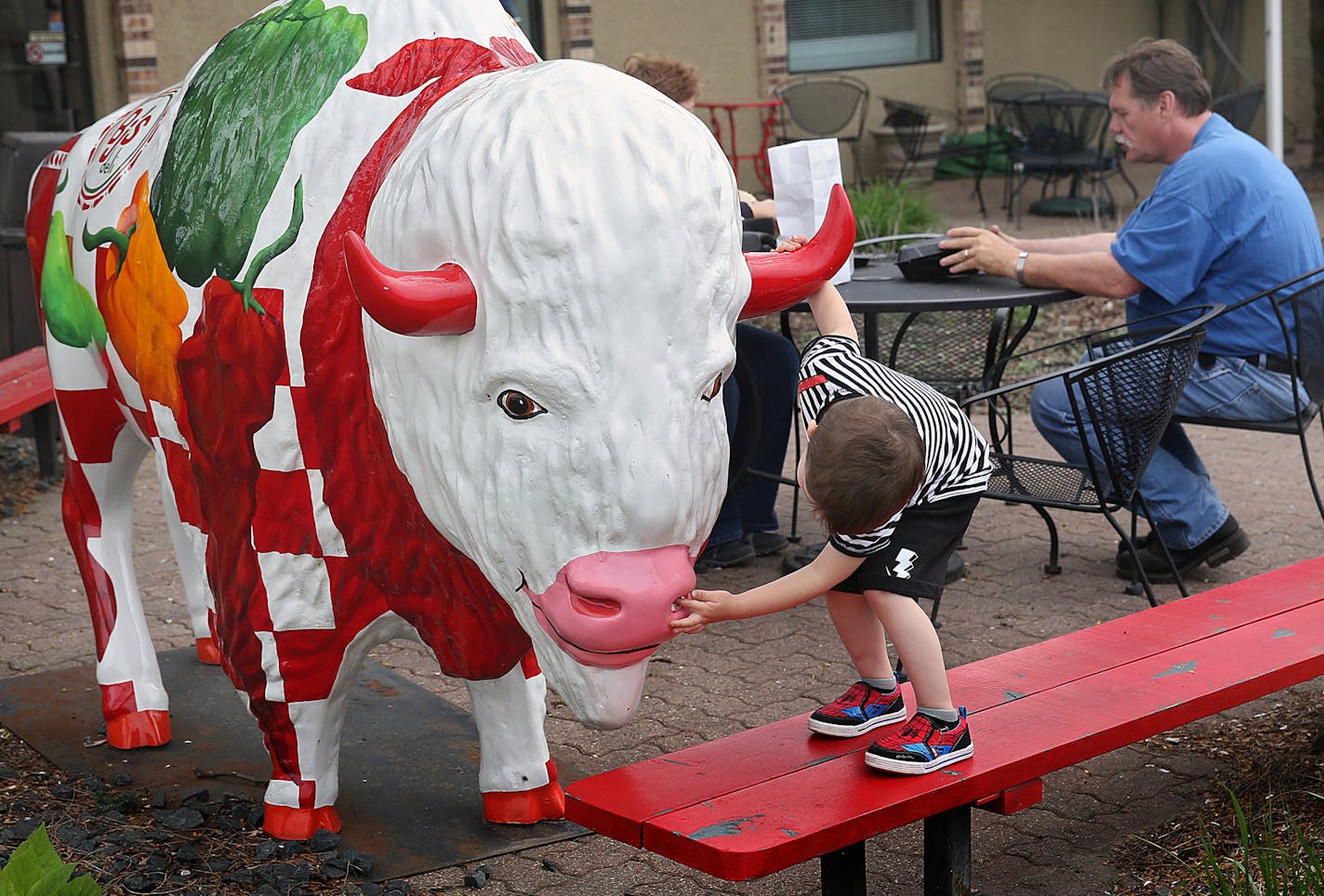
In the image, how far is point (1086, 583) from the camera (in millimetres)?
5254

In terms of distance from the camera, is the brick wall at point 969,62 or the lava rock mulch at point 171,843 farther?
the brick wall at point 969,62

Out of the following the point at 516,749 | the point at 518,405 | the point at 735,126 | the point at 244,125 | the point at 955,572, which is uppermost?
the point at 244,125

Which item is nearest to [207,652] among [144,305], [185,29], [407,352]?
[144,305]

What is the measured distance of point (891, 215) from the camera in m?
9.96

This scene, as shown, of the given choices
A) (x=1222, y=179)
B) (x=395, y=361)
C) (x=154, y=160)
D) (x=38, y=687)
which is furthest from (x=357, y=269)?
(x=1222, y=179)

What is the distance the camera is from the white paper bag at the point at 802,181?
14.8 feet

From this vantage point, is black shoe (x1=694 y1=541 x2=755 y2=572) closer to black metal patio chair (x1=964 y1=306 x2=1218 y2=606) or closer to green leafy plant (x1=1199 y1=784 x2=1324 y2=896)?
black metal patio chair (x1=964 y1=306 x2=1218 y2=606)

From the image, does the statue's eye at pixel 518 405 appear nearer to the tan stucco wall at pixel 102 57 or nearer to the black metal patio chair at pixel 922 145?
the tan stucco wall at pixel 102 57

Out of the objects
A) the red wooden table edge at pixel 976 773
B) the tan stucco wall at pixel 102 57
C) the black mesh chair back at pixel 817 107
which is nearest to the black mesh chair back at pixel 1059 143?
the black mesh chair back at pixel 817 107

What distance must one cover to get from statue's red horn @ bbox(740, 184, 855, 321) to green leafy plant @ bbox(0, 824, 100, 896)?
140 centimetres

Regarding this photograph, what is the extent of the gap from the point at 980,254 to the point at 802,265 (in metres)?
2.51

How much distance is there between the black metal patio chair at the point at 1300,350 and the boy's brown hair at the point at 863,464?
2425mm

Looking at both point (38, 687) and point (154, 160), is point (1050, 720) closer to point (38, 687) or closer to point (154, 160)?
point (154, 160)

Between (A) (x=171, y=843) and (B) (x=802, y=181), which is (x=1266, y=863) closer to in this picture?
(A) (x=171, y=843)
